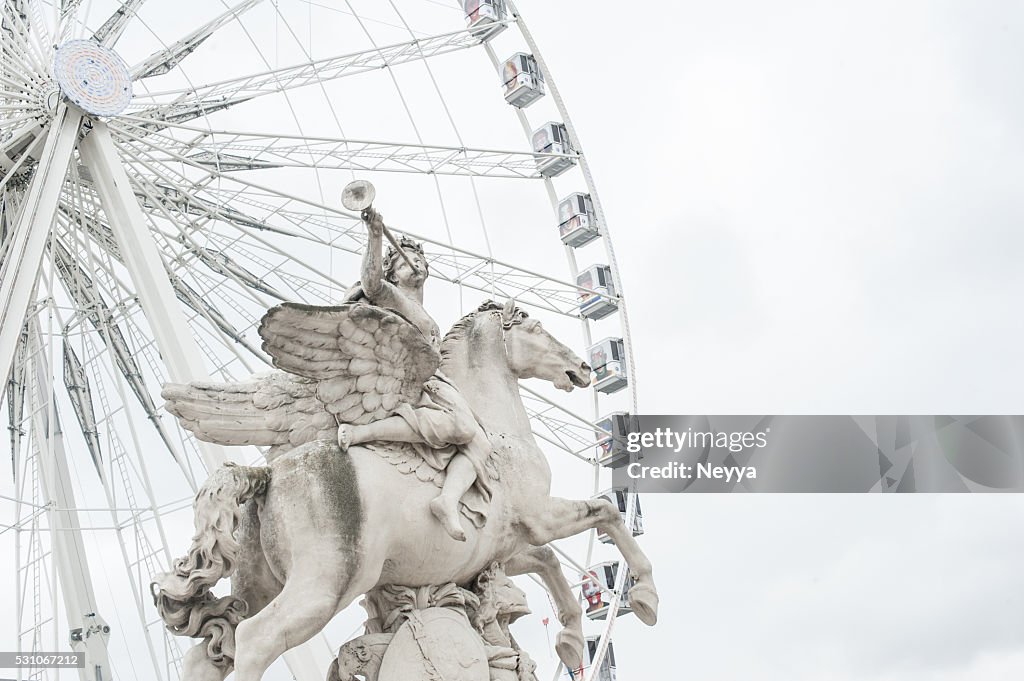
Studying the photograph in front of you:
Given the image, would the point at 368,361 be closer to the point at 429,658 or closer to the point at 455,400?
the point at 455,400

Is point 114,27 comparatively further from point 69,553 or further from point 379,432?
point 379,432

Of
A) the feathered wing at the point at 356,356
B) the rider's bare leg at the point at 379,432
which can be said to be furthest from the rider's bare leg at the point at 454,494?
the feathered wing at the point at 356,356

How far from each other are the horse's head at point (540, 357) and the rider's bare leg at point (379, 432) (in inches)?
36.1

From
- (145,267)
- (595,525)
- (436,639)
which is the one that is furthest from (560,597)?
(145,267)

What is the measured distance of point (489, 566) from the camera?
719cm

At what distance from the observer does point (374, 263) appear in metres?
6.87

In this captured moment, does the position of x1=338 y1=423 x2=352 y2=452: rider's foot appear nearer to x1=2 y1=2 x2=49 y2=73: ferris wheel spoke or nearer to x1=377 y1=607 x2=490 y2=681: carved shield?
x1=377 y1=607 x2=490 y2=681: carved shield

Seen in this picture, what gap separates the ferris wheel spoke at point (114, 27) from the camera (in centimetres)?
1702

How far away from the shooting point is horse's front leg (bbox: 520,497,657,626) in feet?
23.5

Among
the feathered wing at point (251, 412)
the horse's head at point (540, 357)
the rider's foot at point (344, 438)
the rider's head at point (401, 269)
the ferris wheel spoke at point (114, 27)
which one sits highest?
the ferris wheel spoke at point (114, 27)

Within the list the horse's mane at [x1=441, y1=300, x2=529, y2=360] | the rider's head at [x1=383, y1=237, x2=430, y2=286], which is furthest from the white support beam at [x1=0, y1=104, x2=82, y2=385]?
the rider's head at [x1=383, y1=237, x2=430, y2=286]

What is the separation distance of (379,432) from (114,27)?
38.2ft

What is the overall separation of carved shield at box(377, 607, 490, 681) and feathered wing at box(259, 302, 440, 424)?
984 mm

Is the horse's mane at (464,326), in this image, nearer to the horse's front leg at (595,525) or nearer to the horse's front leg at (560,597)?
the horse's front leg at (595,525)
